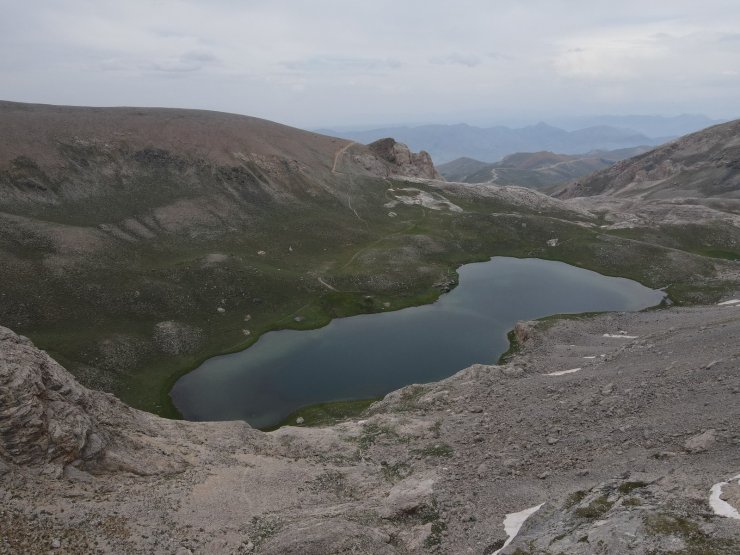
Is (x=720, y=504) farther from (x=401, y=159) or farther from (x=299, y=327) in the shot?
(x=401, y=159)

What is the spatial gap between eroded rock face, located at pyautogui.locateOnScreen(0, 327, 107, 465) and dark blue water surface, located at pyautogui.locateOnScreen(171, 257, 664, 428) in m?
23.1

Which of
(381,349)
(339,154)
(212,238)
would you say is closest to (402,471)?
(381,349)

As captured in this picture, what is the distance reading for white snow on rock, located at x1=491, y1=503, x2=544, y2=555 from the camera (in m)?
24.3

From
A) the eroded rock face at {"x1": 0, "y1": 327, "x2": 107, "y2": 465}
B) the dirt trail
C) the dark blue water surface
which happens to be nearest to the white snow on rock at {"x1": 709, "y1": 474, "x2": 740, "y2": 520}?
the eroded rock face at {"x1": 0, "y1": 327, "x2": 107, "y2": 465}

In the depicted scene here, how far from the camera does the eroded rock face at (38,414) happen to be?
2741 cm

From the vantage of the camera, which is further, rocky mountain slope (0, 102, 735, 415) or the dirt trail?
the dirt trail

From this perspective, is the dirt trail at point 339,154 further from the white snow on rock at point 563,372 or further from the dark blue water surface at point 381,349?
the white snow on rock at point 563,372

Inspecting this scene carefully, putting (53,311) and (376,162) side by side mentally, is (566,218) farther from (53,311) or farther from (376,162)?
(53,311)

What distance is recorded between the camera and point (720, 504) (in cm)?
2027

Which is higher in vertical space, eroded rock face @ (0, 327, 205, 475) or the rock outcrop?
the rock outcrop

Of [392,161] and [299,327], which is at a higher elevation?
[392,161]

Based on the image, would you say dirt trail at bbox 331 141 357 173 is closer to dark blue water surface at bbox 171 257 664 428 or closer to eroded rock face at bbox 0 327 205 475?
dark blue water surface at bbox 171 257 664 428

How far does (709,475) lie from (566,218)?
12679 cm

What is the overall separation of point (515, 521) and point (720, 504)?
9.46 metres
